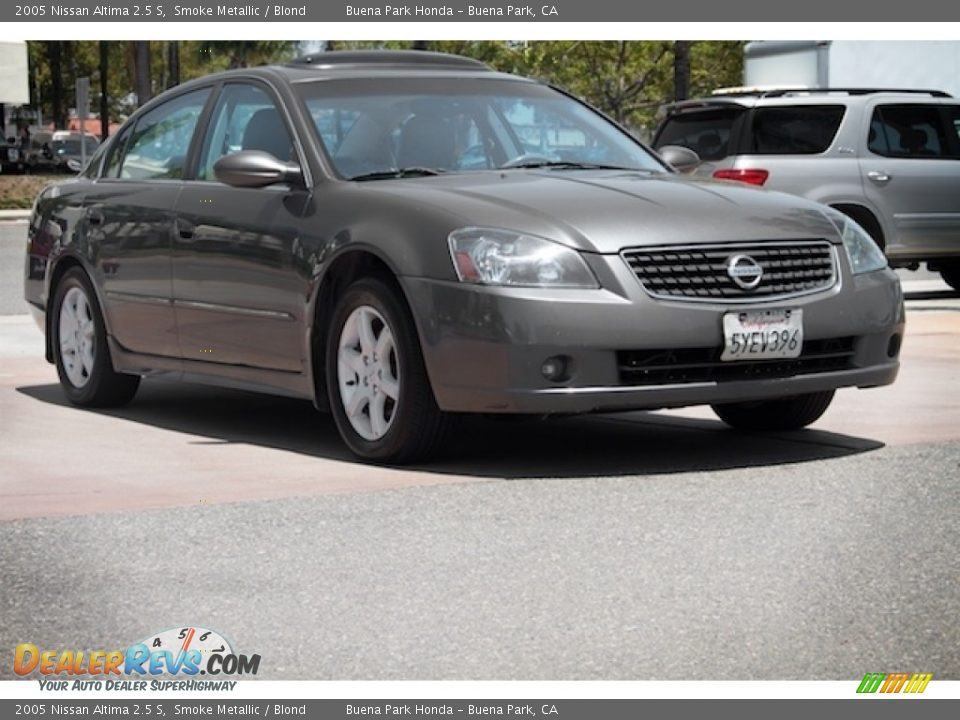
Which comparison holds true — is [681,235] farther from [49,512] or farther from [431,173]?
[49,512]

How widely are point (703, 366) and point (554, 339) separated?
64cm

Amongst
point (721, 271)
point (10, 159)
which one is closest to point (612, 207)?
point (721, 271)

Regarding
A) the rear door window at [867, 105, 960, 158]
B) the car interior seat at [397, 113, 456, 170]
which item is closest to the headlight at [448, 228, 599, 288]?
the car interior seat at [397, 113, 456, 170]

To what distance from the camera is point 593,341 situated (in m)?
7.75

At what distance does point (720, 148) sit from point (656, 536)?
36.0 feet

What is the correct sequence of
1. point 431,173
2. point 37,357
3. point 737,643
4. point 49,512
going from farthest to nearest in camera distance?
1. point 37,357
2. point 431,173
3. point 49,512
4. point 737,643

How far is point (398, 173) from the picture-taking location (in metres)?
8.79

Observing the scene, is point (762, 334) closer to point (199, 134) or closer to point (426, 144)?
point (426, 144)

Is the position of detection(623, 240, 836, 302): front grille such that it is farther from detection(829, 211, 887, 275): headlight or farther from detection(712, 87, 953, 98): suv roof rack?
detection(712, 87, 953, 98): suv roof rack

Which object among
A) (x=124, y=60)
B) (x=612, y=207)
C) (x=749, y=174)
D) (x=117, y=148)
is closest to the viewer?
(x=612, y=207)

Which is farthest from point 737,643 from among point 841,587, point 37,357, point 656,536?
point 37,357

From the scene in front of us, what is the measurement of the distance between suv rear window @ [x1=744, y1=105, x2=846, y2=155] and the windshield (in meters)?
7.70

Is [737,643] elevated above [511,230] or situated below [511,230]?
below
